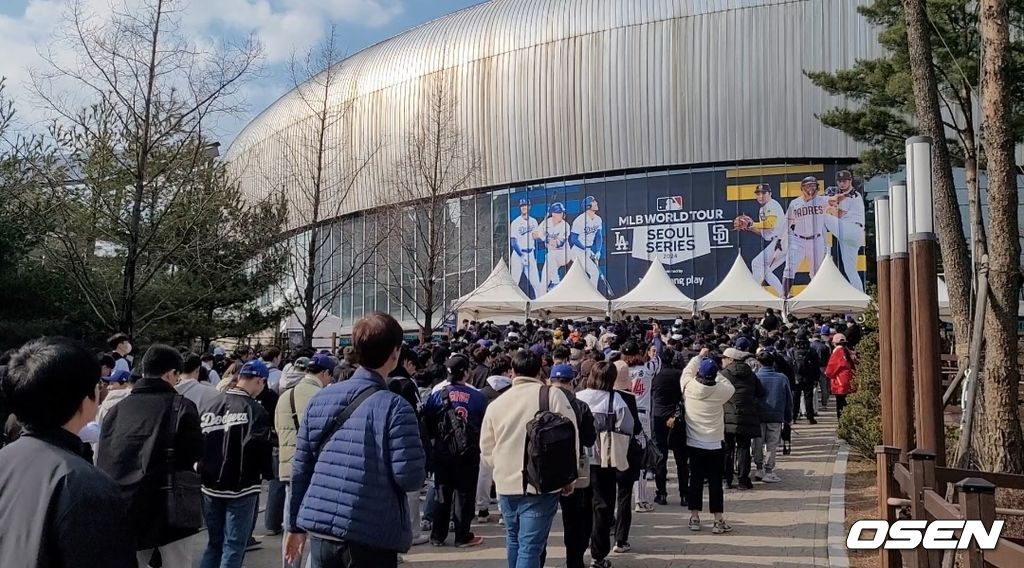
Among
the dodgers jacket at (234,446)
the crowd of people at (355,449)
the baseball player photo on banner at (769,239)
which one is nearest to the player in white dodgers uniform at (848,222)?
the baseball player photo on banner at (769,239)

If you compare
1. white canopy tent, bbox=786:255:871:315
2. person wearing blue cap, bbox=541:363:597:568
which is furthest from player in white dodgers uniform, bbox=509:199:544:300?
person wearing blue cap, bbox=541:363:597:568

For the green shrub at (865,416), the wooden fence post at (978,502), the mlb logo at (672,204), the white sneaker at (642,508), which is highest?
the mlb logo at (672,204)

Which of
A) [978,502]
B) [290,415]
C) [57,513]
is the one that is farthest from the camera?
[290,415]

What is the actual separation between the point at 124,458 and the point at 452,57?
1528 inches

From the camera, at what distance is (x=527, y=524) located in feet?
17.4

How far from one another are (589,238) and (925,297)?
31.4 m

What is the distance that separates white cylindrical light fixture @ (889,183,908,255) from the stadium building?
24947 millimetres

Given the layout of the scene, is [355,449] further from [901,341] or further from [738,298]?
[738,298]

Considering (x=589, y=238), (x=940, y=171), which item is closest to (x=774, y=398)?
(x=940, y=171)

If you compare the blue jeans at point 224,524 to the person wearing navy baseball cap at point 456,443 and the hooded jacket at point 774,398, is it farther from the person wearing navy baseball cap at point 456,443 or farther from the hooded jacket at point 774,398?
the hooded jacket at point 774,398

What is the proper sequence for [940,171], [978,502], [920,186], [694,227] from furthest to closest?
1. [694,227]
2. [940,171]
3. [920,186]
4. [978,502]

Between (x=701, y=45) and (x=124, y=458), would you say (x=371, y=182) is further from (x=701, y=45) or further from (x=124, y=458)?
(x=124, y=458)

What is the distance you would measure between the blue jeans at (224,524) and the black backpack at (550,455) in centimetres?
200

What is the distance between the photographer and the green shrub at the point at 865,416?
33.0ft
